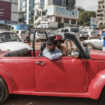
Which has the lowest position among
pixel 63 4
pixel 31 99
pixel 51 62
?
pixel 31 99

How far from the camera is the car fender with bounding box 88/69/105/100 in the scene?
3180 millimetres

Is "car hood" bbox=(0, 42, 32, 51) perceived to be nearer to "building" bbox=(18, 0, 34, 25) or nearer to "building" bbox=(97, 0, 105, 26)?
"building" bbox=(18, 0, 34, 25)

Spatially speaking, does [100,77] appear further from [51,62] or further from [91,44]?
[91,44]

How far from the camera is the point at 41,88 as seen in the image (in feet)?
11.4

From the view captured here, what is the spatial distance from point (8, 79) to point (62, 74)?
1.10 m

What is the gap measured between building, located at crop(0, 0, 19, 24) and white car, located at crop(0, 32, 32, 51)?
80.3 ft

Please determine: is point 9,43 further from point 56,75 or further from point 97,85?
point 97,85

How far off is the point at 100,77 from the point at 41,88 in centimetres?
117

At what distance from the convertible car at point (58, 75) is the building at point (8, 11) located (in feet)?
96.7

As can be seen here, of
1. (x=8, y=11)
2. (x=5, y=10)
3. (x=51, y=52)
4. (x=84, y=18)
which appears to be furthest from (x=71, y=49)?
(x=84, y=18)

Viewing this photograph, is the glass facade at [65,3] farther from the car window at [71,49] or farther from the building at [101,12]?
the car window at [71,49]

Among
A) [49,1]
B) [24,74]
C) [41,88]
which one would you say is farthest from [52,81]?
[49,1]

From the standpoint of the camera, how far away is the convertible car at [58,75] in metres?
3.36

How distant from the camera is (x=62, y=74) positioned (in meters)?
3.38
